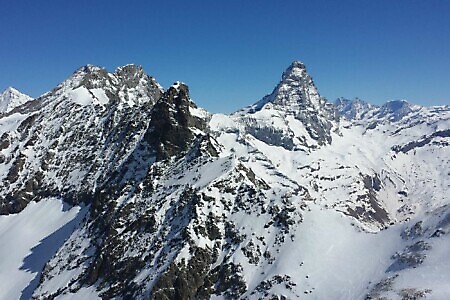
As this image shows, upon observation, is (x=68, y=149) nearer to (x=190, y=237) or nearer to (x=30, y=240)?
(x=30, y=240)

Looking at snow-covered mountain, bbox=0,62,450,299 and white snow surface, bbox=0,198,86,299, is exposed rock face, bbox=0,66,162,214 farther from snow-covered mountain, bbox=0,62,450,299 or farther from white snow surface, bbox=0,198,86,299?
white snow surface, bbox=0,198,86,299

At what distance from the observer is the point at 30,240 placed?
131000mm

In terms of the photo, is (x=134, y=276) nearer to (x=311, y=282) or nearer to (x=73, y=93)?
(x=311, y=282)

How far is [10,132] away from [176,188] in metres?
109

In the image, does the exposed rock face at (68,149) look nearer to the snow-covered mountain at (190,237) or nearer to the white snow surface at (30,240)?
the snow-covered mountain at (190,237)

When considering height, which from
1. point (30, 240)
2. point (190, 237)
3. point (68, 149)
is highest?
point (68, 149)

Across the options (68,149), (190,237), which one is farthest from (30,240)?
(190,237)

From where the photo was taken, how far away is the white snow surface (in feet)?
374

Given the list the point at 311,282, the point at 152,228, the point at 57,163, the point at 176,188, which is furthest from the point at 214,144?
the point at 57,163

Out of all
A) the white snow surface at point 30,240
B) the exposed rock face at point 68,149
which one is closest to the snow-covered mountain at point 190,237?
the white snow surface at point 30,240

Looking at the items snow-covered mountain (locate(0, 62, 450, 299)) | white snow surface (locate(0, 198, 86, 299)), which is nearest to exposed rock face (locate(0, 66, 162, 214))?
snow-covered mountain (locate(0, 62, 450, 299))

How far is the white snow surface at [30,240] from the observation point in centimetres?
11400

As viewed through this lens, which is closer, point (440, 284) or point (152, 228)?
point (440, 284)

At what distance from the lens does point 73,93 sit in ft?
645
